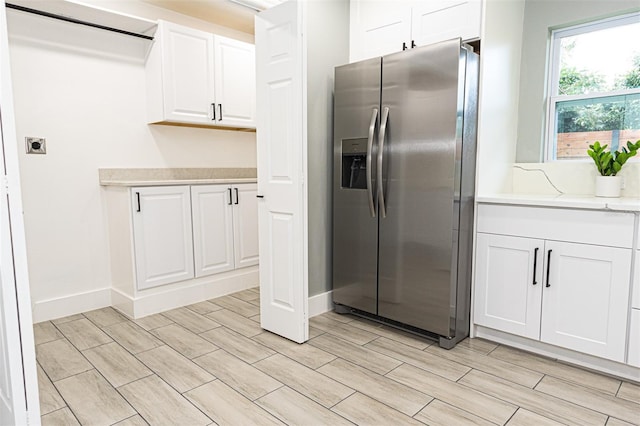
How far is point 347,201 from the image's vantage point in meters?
2.87

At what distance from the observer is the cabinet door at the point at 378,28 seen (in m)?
2.71

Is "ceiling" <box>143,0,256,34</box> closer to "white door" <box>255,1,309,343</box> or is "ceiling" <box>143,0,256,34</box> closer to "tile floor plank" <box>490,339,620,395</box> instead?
"white door" <box>255,1,309,343</box>

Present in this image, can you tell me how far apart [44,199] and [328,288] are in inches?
87.3

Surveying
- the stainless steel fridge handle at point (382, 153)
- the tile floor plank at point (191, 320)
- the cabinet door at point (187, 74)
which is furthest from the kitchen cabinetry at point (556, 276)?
the cabinet door at point (187, 74)

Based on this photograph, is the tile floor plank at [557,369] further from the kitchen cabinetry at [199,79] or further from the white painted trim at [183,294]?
the kitchen cabinetry at [199,79]

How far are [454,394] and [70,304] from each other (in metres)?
2.83

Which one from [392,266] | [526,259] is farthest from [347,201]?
[526,259]

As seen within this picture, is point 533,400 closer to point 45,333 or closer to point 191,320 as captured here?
point 191,320

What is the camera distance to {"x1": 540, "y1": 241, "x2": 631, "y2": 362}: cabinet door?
201 cm

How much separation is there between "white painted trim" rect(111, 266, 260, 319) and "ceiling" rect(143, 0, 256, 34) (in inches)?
89.8

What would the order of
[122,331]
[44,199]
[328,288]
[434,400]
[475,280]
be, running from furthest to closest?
[328,288] < [44,199] < [122,331] < [475,280] < [434,400]

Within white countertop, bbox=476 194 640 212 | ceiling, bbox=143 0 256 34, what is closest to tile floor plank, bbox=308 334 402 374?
white countertop, bbox=476 194 640 212

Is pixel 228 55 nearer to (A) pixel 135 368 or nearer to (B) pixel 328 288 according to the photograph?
(B) pixel 328 288

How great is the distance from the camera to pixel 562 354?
7.41 feet
